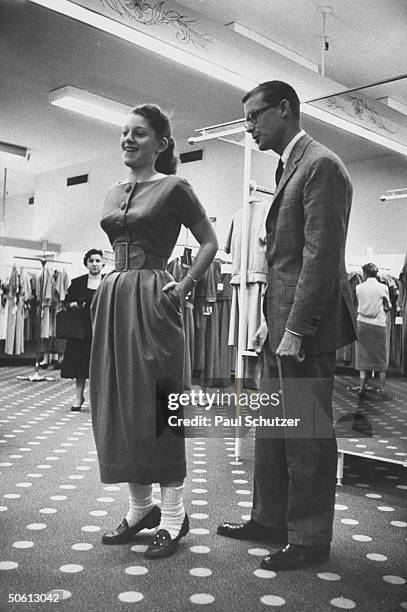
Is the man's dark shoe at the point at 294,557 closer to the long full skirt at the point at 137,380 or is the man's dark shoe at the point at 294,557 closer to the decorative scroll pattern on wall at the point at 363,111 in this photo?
the long full skirt at the point at 137,380

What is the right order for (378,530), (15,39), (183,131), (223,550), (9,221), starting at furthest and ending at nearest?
(9,221), (183,131), (15,39), (378,530), (223,550)

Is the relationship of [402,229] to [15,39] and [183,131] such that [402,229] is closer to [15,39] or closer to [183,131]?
[15,39]

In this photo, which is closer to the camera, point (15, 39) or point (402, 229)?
point (402, 229)

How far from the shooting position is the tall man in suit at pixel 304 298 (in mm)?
1628

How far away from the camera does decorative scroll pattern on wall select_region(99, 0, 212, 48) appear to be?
402 cm

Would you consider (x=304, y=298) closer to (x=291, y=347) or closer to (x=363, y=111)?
(x=291, y=347)

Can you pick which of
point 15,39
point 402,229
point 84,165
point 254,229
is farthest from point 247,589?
point 84,165

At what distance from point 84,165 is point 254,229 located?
731 cm

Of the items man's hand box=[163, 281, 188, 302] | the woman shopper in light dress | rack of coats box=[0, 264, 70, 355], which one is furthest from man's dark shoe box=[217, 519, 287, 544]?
rack of coats box=[0, 264, 70, 355]

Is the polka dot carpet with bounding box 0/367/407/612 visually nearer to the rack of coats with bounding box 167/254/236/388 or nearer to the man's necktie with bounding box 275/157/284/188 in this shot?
the man's necktie with bounding box 275/157/284/188

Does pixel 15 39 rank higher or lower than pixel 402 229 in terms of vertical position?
higher

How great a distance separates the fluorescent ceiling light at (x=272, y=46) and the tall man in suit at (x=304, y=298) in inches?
155

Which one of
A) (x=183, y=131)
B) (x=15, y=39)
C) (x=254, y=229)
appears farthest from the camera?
(x=183, y=131)

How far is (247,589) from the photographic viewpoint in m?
1.50
